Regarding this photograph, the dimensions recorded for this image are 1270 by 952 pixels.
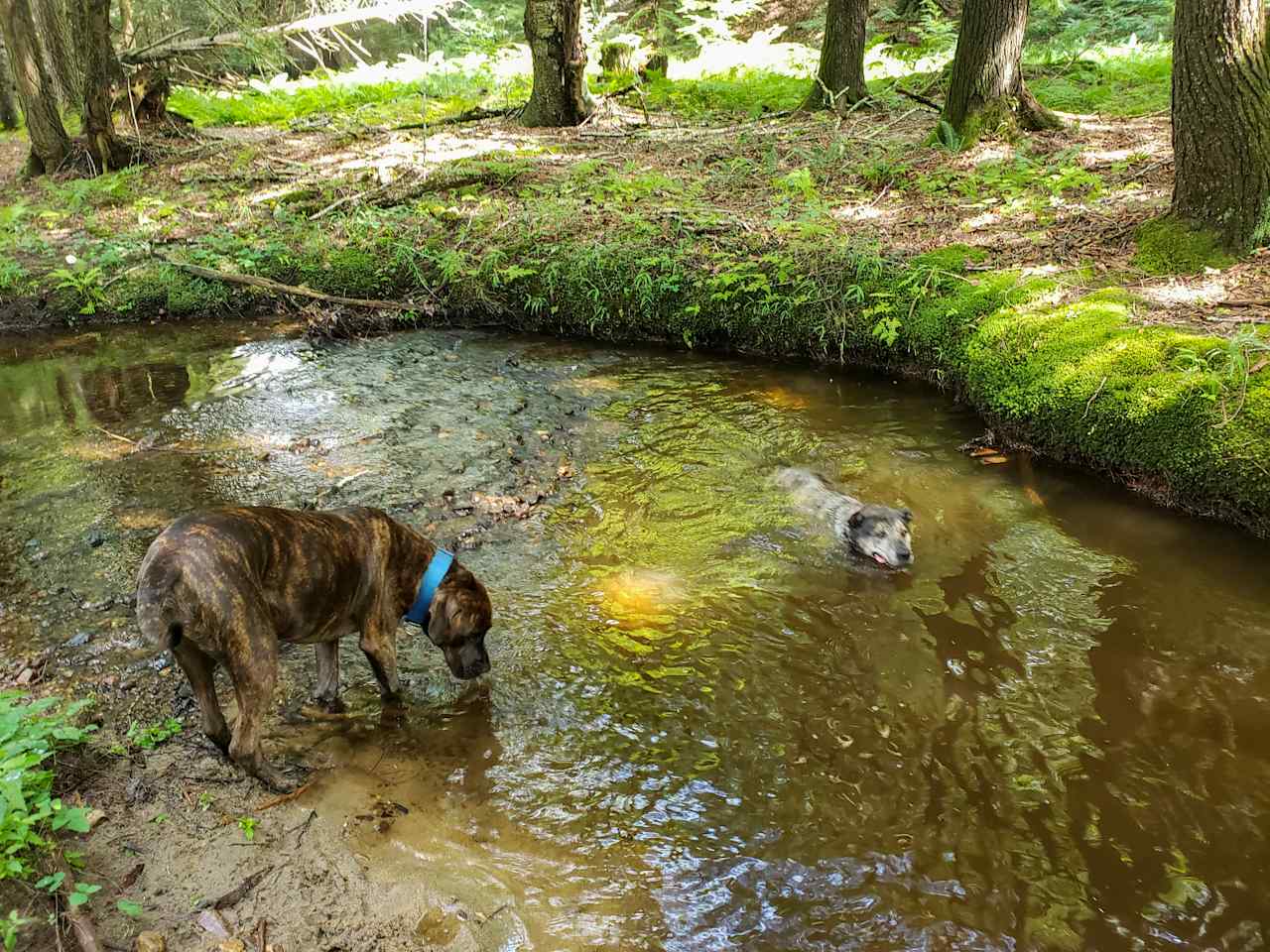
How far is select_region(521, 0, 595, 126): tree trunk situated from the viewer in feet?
51.4

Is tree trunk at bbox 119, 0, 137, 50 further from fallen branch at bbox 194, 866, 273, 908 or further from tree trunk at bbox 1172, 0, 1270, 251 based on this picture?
fallen branch at bbox 194, 866, 273, 908

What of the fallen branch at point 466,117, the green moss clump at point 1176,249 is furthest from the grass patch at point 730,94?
the green moss clump at point 1176,249

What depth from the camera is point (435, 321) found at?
38.9 ft

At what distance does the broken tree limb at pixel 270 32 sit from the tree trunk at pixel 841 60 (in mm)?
7237

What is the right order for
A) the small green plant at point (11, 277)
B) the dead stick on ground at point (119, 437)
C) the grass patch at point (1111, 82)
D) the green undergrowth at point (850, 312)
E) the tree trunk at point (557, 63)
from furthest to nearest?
the tree trunk at point (557, 63), the grass patch at point (1111, 82), the small green plant at point (11, 277), the dead stick on ground at point (119, 437), the green undergrowth at point (850, 312)

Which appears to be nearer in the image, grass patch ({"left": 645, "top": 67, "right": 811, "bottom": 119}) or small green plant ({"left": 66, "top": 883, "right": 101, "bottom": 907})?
small green plant ({"left": 66, "top": 883, "right": 101, "bottom": 907})

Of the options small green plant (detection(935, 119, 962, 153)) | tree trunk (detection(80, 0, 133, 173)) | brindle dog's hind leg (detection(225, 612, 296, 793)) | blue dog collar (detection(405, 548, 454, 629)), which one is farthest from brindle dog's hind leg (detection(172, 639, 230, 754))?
tree trunk (detection(80, 0, 133, 173))

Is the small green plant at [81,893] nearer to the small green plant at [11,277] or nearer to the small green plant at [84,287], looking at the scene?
Answer: the small green plant at [84,287]

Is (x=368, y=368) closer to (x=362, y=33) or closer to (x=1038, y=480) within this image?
(x=1038, y=480)

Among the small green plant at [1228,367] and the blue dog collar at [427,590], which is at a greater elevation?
the small green plant at [1228,367]

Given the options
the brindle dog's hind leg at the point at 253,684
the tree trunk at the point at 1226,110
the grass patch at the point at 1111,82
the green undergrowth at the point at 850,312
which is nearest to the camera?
the brindle dog's hind leg at the point at 253,684

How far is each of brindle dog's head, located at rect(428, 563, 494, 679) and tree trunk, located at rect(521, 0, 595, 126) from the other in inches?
553

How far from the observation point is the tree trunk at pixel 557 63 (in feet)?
51.4

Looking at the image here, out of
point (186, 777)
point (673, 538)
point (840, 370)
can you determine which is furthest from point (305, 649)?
point (840, 370)
